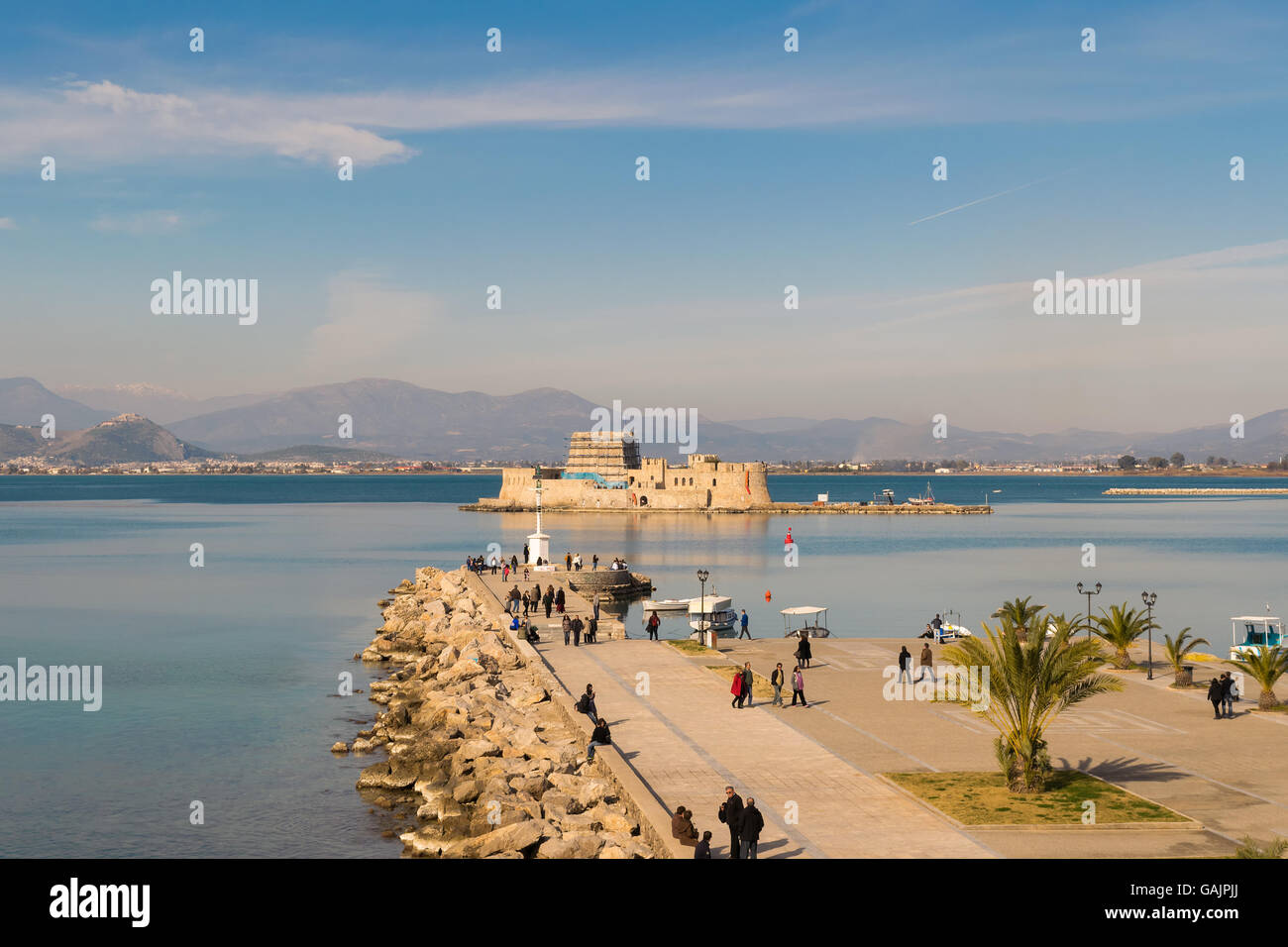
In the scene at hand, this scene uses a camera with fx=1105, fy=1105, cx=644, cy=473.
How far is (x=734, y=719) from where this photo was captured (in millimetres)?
27234

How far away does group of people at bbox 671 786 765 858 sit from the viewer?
1644 centimetres

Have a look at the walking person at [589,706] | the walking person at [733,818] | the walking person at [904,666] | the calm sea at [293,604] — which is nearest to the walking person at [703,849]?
the walking person at [733,818]

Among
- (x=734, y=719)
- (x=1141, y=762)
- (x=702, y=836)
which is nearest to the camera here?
(x=702, y=836)

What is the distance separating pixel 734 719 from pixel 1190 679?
1520cm

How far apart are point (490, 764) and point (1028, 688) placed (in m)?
12.1

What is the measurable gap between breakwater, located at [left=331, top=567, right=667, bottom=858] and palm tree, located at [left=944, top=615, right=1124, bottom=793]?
24.2 ft

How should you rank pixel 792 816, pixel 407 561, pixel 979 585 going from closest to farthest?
pixel 792 816, pixel 979 585, pixel 407 561

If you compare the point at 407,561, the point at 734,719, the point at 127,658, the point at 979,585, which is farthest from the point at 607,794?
the point at 407,561

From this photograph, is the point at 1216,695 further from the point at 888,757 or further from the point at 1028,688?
the point at 888,757

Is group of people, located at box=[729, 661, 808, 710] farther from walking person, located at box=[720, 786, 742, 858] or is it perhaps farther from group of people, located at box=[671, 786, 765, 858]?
walking person, located at box=[720, 786, 742, 858]

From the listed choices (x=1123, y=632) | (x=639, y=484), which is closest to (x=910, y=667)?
(x=1123, y=632)

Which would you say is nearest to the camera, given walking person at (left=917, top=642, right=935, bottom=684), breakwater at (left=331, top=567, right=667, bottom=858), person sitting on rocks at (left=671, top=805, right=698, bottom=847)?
person sitting on rocks at (left=671, top=805, right=698, bottom=847)

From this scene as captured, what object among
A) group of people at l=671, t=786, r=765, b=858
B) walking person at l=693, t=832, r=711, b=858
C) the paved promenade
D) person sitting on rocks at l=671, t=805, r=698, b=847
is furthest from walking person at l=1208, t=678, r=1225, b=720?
walking person at l=693, t=832, r=711, b=858
